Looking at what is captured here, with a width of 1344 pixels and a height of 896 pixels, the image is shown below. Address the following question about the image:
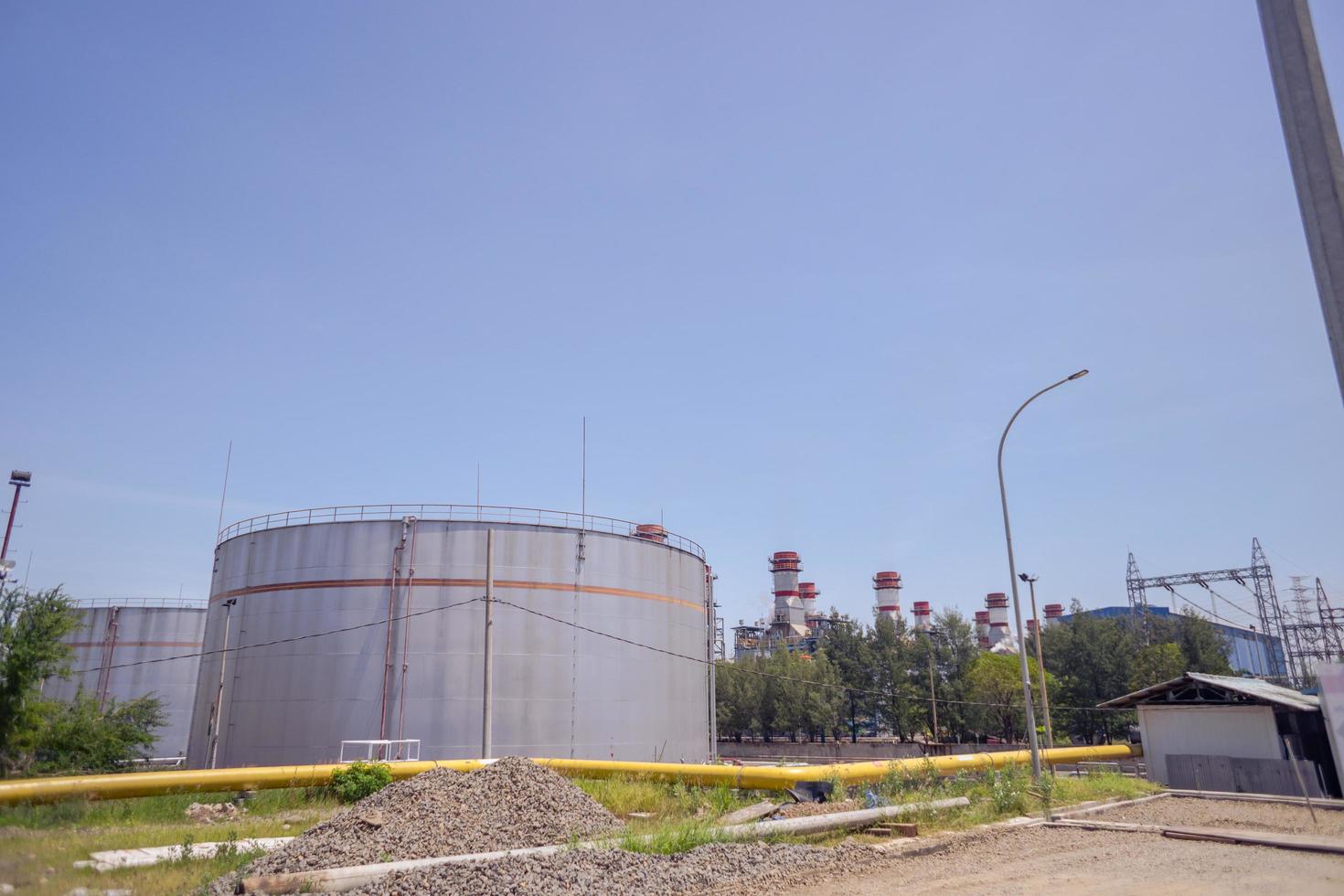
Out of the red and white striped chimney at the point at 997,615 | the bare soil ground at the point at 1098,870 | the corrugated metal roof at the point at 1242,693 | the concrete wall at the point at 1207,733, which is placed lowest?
the bare soil ground at the point at 1098,870

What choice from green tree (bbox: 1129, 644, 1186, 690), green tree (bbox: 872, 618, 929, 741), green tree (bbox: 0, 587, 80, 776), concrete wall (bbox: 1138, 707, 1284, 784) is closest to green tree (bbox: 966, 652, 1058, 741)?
green tree (bbox: 1129, 644, 1186, 690)

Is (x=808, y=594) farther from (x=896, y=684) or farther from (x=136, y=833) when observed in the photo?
(x=136, y=833)

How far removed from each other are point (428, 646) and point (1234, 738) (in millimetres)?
26119

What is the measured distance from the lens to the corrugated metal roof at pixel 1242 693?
23547 millimetres

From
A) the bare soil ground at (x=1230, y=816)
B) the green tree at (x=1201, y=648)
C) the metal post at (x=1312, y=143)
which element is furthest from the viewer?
the green tree at (x=1201, y=648)

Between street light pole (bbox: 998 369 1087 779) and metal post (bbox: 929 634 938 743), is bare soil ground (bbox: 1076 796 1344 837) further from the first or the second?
metal post (bbox: 929 634 938 743)

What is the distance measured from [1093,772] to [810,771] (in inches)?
481

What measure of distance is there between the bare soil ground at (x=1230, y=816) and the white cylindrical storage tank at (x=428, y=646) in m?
18.0

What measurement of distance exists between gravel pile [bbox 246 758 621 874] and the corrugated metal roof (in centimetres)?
1899

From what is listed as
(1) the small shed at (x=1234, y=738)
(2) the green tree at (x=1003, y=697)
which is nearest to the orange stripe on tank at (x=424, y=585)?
(1) the small shed at (x=1234, y=738)

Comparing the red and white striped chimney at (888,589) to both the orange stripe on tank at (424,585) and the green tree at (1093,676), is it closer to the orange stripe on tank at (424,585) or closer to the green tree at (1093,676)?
the green tree at (1093,676)

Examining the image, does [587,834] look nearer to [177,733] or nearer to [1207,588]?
[177,733]

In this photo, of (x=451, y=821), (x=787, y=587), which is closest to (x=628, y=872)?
(x=451, y=821)

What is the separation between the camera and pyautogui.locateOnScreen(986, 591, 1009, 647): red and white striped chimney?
118 metres
